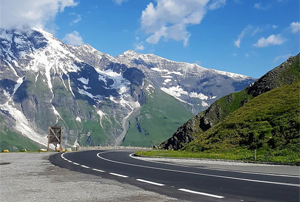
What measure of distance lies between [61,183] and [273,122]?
39.4 m

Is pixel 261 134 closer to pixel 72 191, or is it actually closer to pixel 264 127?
pixel 264 127

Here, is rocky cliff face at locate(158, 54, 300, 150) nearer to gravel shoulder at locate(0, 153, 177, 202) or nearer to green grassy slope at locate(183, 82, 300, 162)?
green grassy slope at locate(183, 82, 300, 162)

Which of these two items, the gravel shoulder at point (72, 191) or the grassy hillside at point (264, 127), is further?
the grassy hillside at point (264, 127)

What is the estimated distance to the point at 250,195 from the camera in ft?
38.6

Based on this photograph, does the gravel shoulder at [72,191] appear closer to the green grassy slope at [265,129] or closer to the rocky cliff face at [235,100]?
the green grassy slope at [265,129]

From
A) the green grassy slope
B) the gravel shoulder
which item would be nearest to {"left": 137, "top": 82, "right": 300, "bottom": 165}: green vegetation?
the green grassy slope

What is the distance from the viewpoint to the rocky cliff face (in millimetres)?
82812

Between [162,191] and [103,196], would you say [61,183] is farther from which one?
[162,191]

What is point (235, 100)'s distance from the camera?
94.1 meters

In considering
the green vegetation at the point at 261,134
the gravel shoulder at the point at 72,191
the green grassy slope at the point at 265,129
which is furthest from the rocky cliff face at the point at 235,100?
Result: the gravel shoulder at the point at 72,191

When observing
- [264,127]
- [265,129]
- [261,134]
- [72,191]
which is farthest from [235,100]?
[72,191]

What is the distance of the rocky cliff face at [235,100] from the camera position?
82812mm

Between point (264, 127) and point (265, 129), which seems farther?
point (264, 127)

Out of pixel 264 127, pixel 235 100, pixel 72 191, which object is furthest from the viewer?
pixel 235 100
